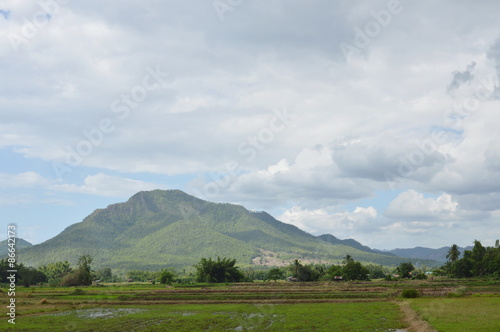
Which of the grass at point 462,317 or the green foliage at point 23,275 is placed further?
the green foliage at point 23,275

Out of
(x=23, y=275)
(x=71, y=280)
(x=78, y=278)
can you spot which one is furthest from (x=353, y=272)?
(x=23, y=275)

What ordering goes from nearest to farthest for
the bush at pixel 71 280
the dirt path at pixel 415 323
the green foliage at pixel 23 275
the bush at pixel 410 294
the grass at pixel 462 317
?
the grass at pixel 462 317 → the dirt path at pixel 415 323 → the bush at pixel 410 294 → the bush at pixel 71 280 → the green foliage at pixel 23 275

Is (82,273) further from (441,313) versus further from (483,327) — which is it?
(483,327)

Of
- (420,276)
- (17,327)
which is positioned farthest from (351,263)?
(17,327)

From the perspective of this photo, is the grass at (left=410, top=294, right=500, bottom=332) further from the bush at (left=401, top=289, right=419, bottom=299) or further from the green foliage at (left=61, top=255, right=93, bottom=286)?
the green foliage at (left=61, top=255, right=93, bottom=286)

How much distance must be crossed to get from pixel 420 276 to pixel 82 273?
9054cm

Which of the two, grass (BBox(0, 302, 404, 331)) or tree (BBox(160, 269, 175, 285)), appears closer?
grass (BBox(0, 302, 404, 331))

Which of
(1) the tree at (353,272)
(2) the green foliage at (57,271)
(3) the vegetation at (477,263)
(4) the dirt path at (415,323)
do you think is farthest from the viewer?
(2) the green foliage at (57,271)

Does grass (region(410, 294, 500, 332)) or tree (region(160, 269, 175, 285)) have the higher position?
grass (region(410, 294, 500, 332))

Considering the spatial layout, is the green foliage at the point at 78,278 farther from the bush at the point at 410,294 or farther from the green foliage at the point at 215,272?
the bush at the point at 410,294

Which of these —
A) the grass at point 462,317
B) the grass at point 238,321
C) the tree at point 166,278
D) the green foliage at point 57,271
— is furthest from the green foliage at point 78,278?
the grass at point 462,317

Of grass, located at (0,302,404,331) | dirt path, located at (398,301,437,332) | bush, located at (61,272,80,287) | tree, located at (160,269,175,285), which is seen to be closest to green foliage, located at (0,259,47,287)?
bush, located at (61,272,80,287)

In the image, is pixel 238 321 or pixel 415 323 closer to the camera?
pixel 415 323

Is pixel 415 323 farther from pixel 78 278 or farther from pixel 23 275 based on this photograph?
pixel 23 275
